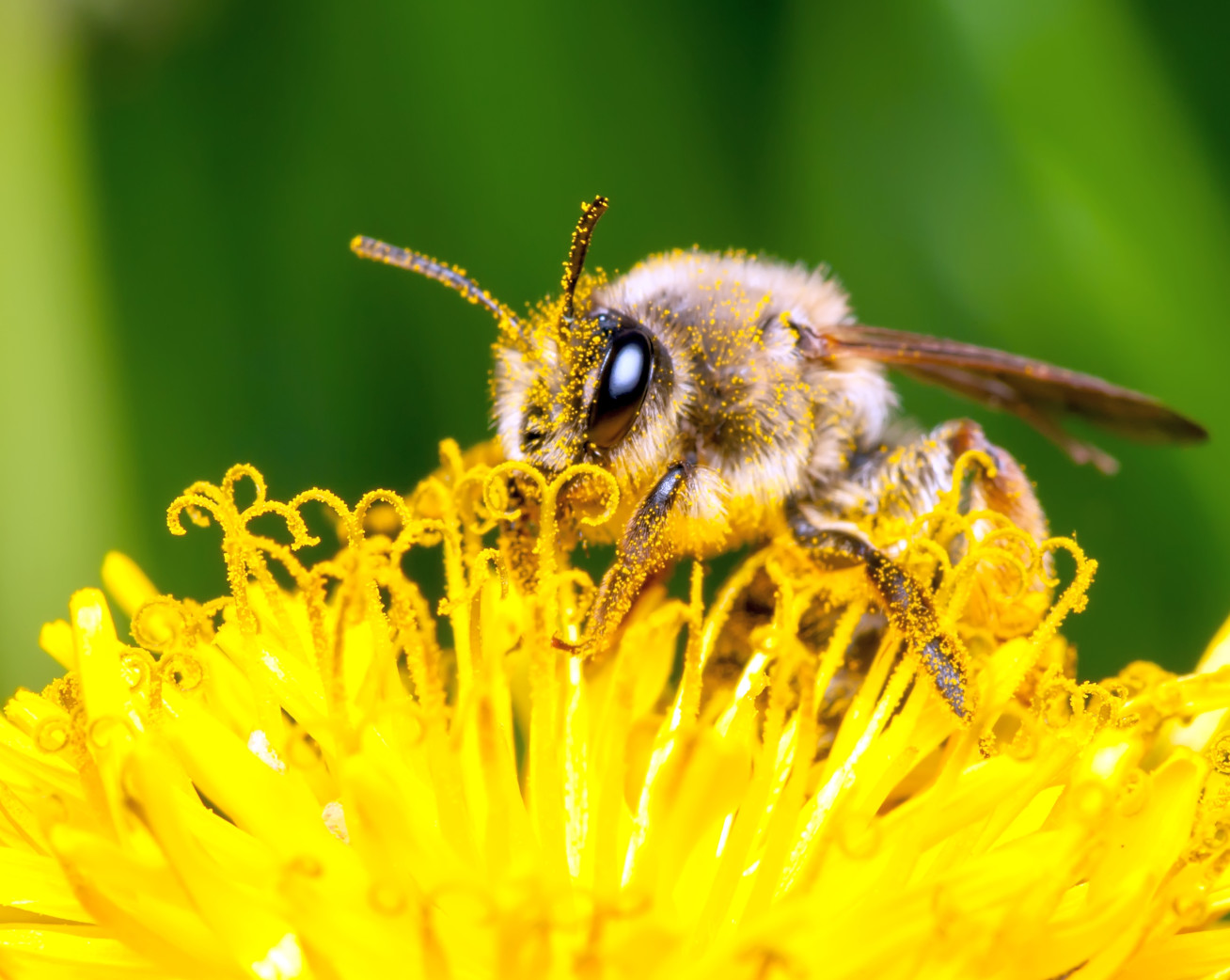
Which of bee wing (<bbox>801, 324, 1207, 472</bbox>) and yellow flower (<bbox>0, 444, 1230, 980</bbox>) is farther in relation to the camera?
bee wing (<bbox>801, 324, 1207, 472</bbox>)

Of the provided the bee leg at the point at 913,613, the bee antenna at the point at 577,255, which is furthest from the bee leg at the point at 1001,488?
the bee antenna at the point at 577,255

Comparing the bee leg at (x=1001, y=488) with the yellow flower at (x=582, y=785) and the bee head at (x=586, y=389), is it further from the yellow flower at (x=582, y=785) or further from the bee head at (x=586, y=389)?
the bee head at (x=586, y=389)

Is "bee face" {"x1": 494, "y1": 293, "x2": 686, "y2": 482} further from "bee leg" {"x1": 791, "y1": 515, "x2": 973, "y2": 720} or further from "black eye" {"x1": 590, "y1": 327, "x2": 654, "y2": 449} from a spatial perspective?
"bee leg" {"x1": 791, "y1": 515, "x2": 973, "y2": 720}

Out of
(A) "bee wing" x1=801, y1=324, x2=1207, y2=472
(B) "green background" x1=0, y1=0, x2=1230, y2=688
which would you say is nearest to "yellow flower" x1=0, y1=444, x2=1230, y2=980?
(A) "bee wing" x1=801, y1=324, x2=1207, y2=472

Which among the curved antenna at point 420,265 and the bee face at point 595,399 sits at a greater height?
the curved antenna at point 420,265

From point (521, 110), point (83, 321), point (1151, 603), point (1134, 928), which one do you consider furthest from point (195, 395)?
point (1134, 928)

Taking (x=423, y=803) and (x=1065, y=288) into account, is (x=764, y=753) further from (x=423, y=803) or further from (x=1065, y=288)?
(x=1065, y=288)
